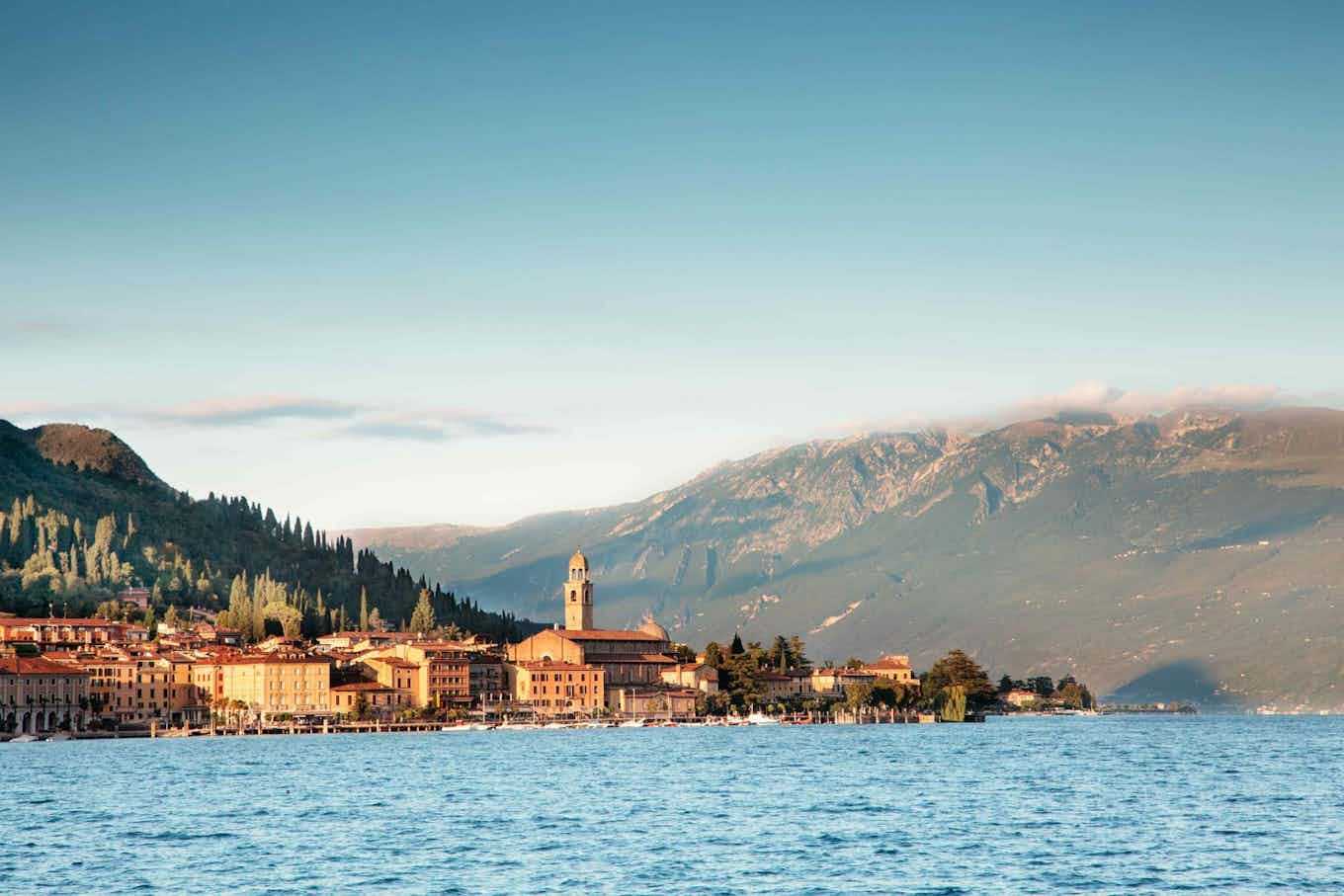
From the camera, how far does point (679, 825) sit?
263 feet

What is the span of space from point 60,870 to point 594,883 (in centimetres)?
1909

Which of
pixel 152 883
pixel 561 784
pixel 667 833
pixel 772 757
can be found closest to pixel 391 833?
pixel 667 833

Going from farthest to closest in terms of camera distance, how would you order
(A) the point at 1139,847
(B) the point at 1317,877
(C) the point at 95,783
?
(C) the point at 95,783 → (A) the point at 1139,847 → (B) the point at 1317,877

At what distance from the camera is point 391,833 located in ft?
253

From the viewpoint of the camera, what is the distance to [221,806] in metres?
93.8

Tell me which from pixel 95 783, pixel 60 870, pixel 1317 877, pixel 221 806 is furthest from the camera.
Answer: pixel 95 783

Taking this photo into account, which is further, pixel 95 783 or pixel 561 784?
pixel 95 783

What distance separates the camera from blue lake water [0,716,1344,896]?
61.8m

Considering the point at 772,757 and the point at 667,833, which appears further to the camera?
the point at 772,757

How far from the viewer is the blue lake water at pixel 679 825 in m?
61.8

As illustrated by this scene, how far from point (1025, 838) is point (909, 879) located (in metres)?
13.7

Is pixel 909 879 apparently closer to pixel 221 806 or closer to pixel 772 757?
pixel 221 806

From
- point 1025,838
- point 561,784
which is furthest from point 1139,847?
point 561,784

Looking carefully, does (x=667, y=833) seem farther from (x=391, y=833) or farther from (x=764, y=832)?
(x=391, y=833)
